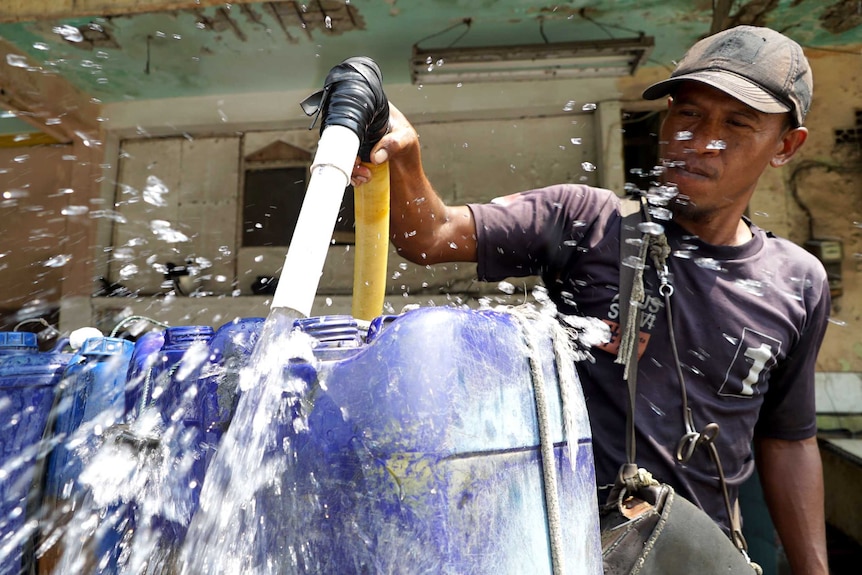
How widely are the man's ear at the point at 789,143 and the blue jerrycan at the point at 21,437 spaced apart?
75.4 inches

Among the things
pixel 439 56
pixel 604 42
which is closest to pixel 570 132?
pixel 604 42

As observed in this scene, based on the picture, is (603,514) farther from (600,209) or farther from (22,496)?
(22,496)

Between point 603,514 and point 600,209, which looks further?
point 600,209

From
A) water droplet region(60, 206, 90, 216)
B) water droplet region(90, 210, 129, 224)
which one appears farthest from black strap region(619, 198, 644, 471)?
water droplet region(60, 206, 90, 216)

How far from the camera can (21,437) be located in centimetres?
121

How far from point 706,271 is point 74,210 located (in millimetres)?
7333

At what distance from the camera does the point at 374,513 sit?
83cm

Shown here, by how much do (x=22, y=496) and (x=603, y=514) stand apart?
45.3 inches

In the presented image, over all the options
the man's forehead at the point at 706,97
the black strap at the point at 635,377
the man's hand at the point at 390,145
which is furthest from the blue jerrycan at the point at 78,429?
the man's forehead at the point at 706,97

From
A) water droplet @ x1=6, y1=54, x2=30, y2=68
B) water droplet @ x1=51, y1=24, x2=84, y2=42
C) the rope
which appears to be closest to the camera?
the rope

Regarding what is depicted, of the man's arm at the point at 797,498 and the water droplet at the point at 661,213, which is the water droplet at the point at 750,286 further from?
the man's arm at the point at 797,498

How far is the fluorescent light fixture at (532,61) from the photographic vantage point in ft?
16.7

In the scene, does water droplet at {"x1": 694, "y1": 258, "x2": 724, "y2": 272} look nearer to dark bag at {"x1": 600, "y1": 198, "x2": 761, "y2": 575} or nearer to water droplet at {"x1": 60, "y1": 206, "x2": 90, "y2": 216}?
dark bag at {"x1": 600, "y1": 198, "x2": 761, "y2": 575}

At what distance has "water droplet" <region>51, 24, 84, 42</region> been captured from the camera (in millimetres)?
5301
